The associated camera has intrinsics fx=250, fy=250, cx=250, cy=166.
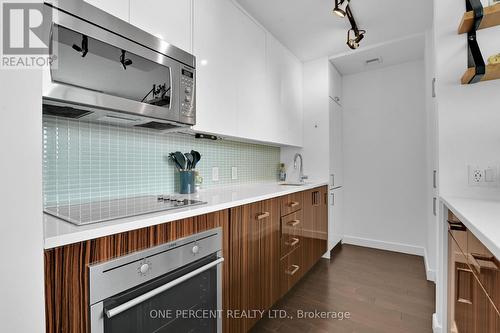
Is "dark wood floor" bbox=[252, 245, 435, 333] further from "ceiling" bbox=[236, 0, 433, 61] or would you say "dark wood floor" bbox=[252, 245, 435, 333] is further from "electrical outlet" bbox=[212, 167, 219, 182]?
"ceiling" bbox=[236, 0, 433, 61]

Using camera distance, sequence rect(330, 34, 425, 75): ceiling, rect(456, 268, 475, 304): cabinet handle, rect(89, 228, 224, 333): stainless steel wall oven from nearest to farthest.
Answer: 1. rect(89, 228, 224, 333): stainless steel wall oven
2. rect(456, 268, 475, 304): cabinet handle
3. rect(330, 34, 425, 75): ceiling

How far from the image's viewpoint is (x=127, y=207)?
113 cm

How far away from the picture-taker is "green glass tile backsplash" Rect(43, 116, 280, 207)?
1189 millimetres

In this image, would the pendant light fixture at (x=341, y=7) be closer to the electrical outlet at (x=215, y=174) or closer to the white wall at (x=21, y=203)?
the electrical outlet at (x=215, y=174)

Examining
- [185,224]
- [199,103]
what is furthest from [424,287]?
[199,103]

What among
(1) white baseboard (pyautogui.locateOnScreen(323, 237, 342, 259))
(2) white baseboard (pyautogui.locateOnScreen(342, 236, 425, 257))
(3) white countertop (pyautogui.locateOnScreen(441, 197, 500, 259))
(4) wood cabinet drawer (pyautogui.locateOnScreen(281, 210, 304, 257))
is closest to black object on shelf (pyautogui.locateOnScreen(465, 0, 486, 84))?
(3) white countertop (pyautogui.locateOnScreen(441, 197, 500, 259))

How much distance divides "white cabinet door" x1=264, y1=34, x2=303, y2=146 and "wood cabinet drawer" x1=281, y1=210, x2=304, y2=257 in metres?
0.82

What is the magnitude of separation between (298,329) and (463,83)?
1831mm

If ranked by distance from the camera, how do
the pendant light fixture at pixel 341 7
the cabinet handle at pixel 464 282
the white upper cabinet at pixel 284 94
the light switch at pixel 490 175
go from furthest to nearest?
the white upper cabinet at pixel 284 94 < the pendant light fixture at pixel 341 7 < the light switch at pixel 490 175 < the cabinet handle at pixel 464 282

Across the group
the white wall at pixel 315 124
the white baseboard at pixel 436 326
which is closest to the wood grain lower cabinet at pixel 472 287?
the white baseboard at pixel 436 326

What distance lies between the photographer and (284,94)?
8.99 feet

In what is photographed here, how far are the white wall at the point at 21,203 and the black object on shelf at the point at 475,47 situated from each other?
1836mm

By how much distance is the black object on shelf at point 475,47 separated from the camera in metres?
→ 1.27

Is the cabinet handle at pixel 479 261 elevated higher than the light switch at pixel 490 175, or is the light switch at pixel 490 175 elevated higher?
the light switch at pixel 490 175
